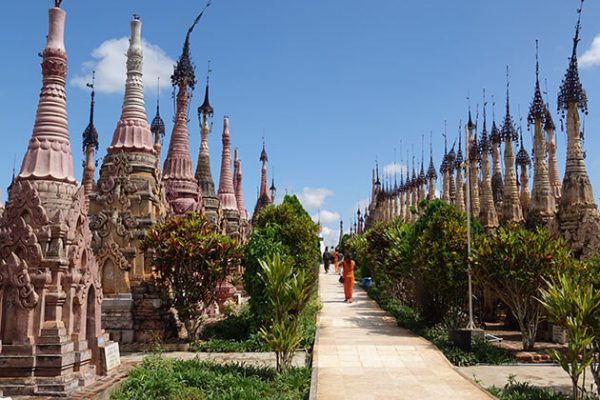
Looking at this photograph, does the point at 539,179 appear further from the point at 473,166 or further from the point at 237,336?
the point at 473,166

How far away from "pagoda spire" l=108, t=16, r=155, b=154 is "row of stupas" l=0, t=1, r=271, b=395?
0.09 ft

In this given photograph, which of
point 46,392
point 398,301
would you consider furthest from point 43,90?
point 398,301

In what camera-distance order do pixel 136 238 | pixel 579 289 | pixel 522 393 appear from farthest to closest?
pixel 136 238, pixel 522 393, pixel 579 289

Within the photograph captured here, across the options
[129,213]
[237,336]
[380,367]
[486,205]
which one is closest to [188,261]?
[129,213]

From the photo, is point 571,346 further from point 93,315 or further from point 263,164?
point 263,164

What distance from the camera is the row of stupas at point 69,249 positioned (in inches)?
382

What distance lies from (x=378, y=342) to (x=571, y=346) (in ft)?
21.1

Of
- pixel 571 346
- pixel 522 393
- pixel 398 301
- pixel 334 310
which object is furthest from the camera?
pixel 398 301

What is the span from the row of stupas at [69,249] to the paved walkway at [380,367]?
4.35 m

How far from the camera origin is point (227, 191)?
30297 millimetres

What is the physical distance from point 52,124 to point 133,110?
184 inches

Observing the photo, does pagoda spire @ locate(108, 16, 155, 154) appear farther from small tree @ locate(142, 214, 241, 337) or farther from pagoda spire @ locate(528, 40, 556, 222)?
pagoda spire @ locate(528, 40, 556, 222)

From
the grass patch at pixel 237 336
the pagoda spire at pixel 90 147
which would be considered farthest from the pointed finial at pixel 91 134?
the grass patch at pixel 237 336

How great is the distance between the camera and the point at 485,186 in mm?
26172
